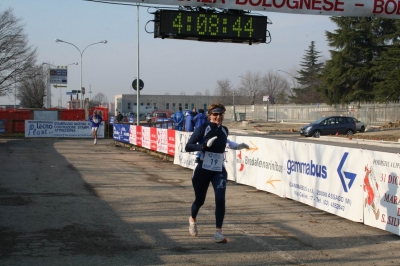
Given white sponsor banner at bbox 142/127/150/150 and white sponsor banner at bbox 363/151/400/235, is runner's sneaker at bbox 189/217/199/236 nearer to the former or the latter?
white sponsor banner at bbox 363/151/400/235

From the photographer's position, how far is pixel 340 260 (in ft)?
19.6

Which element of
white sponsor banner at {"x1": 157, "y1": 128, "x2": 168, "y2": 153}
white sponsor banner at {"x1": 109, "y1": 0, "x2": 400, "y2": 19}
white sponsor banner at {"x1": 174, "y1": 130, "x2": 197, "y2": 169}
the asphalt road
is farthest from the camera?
white sponsor banner at {"x1": 157, "y1": 128, "x2": 168, "y2": 153}

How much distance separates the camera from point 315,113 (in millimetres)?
54438

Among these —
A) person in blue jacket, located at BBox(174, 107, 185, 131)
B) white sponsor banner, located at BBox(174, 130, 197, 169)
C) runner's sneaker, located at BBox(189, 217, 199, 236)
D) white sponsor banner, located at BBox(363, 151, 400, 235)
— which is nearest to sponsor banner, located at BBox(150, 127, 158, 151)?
person in blue jacket, located at BBox(174, 107, 185, 131)

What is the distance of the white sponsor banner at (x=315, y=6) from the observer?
1104 cm

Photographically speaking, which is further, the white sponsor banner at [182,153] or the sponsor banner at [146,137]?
the sponsor banner at [146,137]

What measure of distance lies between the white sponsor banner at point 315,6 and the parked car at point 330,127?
83.4 feet

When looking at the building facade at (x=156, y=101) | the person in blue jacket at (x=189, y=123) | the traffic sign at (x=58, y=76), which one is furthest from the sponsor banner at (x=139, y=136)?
the building facade at (x=156, y=101)

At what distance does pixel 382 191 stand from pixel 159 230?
333cm

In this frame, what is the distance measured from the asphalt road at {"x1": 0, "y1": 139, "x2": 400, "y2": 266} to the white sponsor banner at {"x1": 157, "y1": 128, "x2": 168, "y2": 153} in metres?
6.31

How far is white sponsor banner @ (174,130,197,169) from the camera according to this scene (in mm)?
15291

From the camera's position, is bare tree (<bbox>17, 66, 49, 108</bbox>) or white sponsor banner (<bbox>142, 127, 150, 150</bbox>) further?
bare tree (<bbox>17, 66, 49, 108</bbox>)

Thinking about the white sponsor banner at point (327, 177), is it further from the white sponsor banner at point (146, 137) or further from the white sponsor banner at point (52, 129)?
the white sponsor banner at point (52, 129)

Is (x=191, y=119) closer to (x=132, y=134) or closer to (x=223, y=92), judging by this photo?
(x=132, y=134)
